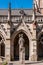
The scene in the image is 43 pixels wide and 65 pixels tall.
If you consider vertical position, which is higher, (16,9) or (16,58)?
(16,9)

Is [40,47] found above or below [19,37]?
below

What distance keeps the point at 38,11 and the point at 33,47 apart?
12.5m

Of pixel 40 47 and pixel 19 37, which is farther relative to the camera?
pixel 40 47

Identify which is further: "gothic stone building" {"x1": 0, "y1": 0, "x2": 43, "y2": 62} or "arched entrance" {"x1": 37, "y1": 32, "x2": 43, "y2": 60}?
"arched entrance" {"x1": 37, "y1": 32, "x2": 43, "y2": 60}

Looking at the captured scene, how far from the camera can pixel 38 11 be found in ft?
144

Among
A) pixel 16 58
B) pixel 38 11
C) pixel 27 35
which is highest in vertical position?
pixel 38 11

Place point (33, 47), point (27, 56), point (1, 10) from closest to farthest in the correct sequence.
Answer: point (33, 47) < point (27, 56) < point (1, 10)

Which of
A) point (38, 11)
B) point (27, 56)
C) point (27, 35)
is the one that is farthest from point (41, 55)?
point (38, 11)

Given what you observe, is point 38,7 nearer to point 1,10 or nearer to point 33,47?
point 1,10

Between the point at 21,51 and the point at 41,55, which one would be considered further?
the point at 41,55

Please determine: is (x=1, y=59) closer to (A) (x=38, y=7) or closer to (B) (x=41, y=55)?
(B) (x=41, y=55)

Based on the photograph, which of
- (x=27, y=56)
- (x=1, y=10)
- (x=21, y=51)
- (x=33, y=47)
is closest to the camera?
(x=21, y=51)

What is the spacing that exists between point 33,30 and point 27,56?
4.96m

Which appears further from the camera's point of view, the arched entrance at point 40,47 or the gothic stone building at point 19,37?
the arched entrance at point 40,47
